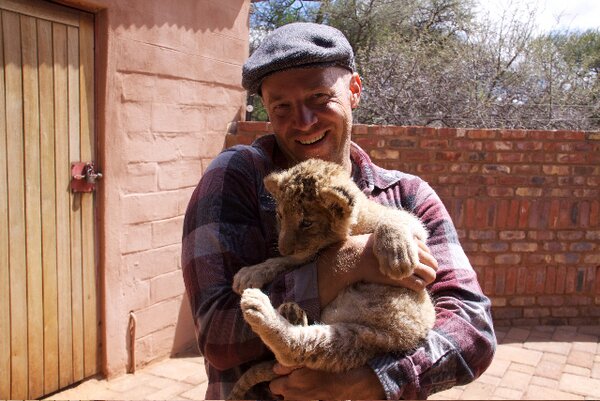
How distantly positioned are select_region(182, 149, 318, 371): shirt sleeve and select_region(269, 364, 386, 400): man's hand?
0.54 feet

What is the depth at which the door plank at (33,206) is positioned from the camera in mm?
4480

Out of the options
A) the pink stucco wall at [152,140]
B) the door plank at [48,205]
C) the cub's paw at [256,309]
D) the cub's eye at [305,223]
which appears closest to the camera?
the cub's paw at [256,309]

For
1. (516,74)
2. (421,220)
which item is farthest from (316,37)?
(516,74)

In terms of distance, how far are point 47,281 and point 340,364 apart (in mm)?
3696

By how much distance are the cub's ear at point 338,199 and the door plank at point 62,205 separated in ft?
11.1

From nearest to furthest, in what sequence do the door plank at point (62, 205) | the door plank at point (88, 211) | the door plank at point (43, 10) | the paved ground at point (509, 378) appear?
the door plank at point (43, 10) → the door plank at point (62, 205) → the door plank at point (88, 211) → the paved ground at point (509, 378)

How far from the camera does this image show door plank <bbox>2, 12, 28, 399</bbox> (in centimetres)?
433

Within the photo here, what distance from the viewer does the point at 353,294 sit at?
7.27ft

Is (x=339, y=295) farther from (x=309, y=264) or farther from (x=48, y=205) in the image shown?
(x=48, y=205)

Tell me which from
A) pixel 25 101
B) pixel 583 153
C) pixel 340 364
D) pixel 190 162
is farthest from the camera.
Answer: pixel 583 153

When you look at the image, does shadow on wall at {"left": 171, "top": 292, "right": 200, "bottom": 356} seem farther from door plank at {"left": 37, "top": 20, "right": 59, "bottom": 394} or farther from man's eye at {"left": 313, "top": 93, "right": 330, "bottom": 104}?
man's eye at {"left": 313, "top": 93, "right": 330, "bottom": 104}

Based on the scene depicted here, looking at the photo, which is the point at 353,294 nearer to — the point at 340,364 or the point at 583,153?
the point at 340,364

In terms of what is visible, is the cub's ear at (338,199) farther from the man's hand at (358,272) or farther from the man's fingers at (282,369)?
the man's fingers at (282,369)

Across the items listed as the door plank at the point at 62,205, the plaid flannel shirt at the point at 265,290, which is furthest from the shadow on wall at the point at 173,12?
the plaid flannel shirt at the point at 265,290
